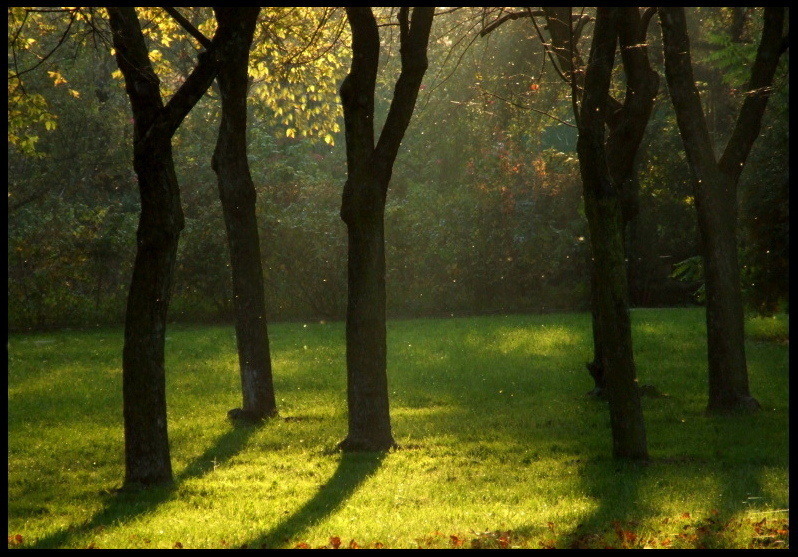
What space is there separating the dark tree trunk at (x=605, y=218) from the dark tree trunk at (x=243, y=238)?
16.2 feet

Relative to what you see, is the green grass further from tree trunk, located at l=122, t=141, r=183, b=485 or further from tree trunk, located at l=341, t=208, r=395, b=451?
tree trunk, located at l=122, t=141, r=183, b=485

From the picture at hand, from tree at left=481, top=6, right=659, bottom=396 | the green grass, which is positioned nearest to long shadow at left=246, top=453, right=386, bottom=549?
the green grass

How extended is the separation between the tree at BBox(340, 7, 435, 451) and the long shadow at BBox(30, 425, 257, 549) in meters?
1.60

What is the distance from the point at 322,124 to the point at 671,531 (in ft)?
40.2

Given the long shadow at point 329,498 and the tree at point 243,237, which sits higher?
the tree at point 243,237

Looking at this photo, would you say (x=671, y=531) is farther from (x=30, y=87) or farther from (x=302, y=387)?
(x=30, y=87)

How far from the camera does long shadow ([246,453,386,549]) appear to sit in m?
7.54

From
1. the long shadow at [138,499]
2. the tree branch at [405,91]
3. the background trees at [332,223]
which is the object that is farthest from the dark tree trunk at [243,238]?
the background trees at [332,223]

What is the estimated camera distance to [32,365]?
19.6 meters

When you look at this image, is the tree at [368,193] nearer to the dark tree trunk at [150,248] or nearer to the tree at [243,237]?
the dark tree trunk at [150,248]

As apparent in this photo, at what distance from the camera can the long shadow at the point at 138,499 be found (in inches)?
307

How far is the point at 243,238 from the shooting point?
1352 cm

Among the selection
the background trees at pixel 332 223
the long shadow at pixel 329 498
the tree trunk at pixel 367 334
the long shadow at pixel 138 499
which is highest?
the background trees at pixel 332 223

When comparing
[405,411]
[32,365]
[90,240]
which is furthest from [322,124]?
[90,240]
